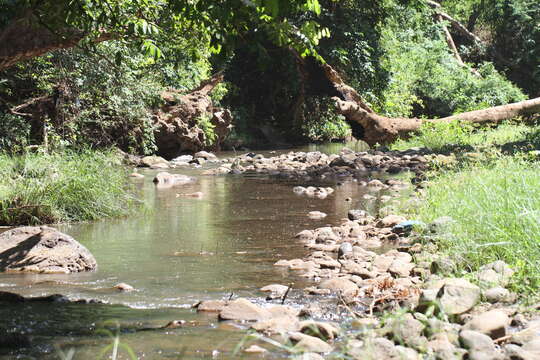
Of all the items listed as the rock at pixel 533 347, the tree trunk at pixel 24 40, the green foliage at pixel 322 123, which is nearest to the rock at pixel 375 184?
the tree trunk at pixel 24 40

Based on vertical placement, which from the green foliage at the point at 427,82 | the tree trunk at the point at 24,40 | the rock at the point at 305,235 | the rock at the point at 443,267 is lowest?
the rock at the point at 305,235

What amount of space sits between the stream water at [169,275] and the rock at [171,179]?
1990 mm

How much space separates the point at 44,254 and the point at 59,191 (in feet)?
8.79

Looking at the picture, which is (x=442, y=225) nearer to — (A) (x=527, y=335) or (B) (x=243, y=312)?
(B) (x=243, y=312)

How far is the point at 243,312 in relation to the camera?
4.83 meters

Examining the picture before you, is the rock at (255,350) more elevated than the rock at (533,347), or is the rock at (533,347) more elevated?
the rock at (533,347)

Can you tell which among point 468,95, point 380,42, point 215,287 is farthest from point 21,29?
point 468,95

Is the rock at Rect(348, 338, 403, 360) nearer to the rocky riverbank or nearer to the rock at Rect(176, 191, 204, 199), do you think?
the rocky riverbank

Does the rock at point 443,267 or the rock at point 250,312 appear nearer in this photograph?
the rock at point 250,312

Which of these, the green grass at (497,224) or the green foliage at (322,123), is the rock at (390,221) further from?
the green foliage at (322,123)

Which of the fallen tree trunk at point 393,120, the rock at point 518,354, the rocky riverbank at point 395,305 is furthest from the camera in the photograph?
the fallen tree trunk at point 393,120

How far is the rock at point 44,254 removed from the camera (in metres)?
6.63

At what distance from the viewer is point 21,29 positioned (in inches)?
222

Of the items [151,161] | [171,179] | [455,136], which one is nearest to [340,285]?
[171,179]
